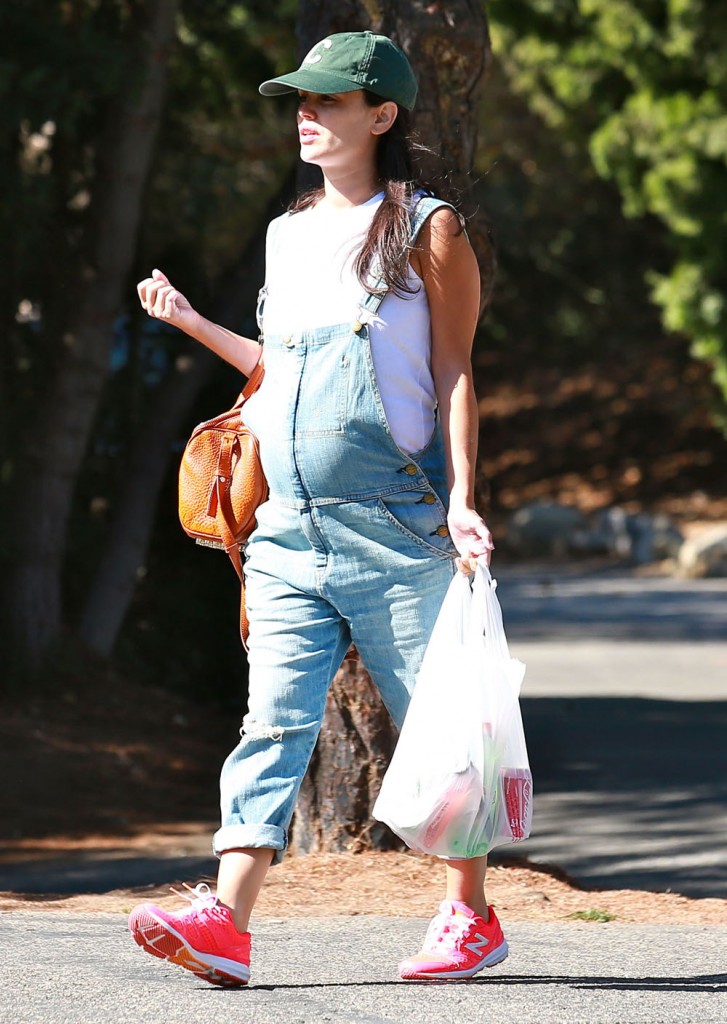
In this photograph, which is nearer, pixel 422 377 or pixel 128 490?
pixel 422 377

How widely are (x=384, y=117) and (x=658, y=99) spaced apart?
52.8ft

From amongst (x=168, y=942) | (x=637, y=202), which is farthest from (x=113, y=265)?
(x=637, y=202)

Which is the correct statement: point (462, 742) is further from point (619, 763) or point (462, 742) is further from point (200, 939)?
point (619, 763)

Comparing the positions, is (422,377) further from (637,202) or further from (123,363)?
(637,202)

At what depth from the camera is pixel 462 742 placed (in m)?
3.48

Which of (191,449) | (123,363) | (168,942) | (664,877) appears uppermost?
(123,363)

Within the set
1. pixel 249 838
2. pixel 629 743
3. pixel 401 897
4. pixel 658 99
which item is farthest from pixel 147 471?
pixel 658 99

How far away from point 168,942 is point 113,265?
623cm

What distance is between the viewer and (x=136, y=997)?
3.45 metres

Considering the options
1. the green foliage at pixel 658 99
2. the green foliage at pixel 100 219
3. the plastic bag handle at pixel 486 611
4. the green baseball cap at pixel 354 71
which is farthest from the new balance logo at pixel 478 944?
the green foliage at pixel 658 99

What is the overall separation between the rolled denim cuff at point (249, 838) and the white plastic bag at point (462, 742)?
0.76 feet

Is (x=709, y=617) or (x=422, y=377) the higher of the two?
(x=422, y=377)

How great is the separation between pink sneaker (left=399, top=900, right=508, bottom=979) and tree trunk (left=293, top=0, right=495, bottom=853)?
173 centimetres

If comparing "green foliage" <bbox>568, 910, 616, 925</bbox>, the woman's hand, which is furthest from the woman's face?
"green foliage" <bbox>568, 910, 616, 925</bbox>
